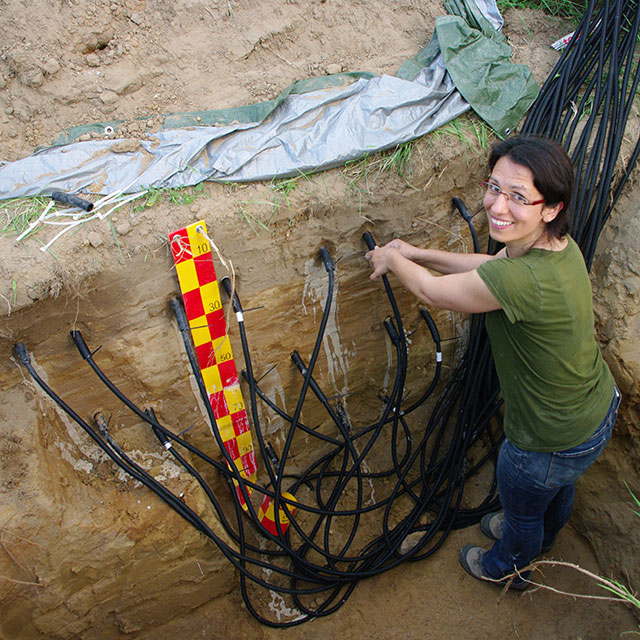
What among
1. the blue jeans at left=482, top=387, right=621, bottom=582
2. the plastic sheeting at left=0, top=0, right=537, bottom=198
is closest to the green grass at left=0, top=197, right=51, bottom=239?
the plastic sheeting at left=0, top=0, right=537, bottom=198

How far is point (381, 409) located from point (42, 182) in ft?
6.33

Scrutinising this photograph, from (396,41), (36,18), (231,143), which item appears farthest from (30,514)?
(396,41)

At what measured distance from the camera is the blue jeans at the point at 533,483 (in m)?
2.03

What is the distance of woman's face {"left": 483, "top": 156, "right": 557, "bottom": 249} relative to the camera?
169 centimetres

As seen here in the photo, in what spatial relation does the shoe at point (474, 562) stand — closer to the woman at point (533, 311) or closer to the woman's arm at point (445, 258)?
the woman at point (533, 311)

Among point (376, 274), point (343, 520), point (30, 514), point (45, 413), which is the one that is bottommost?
point (343, 520)

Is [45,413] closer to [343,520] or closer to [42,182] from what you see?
[42,182]

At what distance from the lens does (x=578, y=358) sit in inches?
72.9

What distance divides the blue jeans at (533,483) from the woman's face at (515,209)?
77 cm

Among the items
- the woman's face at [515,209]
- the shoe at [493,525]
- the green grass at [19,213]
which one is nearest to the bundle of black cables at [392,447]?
the shoe at [493,525]

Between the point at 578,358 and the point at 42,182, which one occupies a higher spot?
the point at 42,182

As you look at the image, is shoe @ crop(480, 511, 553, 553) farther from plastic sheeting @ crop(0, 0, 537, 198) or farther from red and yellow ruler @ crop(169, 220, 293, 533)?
plastic sheeting @ crop(0, 0, 537, 198)

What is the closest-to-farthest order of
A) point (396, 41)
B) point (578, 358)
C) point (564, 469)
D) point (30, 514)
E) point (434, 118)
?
1. point (578, 358)
2. point (564, 469)
3. point (30, 514)
4. point (434, 118)
5. point (396, 41)

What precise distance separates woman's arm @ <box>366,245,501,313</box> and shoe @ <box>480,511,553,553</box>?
153 cm
